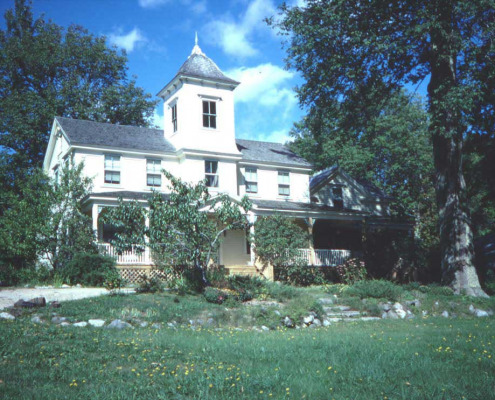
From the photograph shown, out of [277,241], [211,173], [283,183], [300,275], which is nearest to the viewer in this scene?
[277,241]

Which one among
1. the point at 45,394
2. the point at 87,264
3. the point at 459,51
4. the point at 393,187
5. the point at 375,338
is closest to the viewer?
the point at 45,394

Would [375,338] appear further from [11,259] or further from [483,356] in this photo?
[11,259]

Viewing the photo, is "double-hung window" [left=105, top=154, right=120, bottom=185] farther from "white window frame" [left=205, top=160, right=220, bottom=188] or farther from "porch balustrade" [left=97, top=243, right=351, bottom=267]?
"white window frame" [left=205, top=160, right=220, bottom=188]

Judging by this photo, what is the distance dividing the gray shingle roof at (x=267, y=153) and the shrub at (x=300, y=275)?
7.45 m

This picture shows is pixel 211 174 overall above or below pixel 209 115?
below

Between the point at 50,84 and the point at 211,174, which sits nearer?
the point at 211,174

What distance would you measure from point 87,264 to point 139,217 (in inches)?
180

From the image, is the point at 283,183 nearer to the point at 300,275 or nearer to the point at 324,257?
the point at 324,257

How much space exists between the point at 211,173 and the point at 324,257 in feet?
23.9

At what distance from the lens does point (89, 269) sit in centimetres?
1898

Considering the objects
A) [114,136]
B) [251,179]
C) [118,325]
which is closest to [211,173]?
[251,179]

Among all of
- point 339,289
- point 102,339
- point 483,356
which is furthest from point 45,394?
point 339,289

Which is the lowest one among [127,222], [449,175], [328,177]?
[127,222]

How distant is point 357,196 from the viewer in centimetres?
3170
